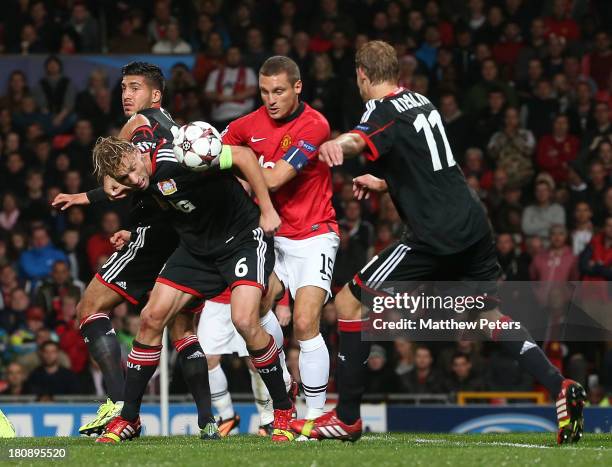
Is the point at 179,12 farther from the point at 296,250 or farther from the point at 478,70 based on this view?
the point at 296,250

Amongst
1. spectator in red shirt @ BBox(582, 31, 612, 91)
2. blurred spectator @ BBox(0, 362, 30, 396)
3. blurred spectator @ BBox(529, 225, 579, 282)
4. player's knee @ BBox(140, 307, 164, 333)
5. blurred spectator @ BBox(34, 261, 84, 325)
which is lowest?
blurred spectator @ BBox(0, 362, 30, 396)

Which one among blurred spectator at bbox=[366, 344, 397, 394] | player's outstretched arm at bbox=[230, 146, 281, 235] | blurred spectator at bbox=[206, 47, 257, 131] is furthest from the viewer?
blurred spectator at bbox=[206, 47, 257, 131]

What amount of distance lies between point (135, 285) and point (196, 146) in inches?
60.6

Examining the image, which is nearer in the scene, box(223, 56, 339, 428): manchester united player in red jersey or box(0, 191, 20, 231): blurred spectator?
box(223, 56, 339, 428): manchester united player in red jersey

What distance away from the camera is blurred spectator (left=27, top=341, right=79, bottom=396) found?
13805 millimetres

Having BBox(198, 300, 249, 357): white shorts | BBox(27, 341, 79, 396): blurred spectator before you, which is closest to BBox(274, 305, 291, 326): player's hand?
BBox(198, 300, 249, 357): white shorts

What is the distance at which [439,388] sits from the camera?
44.2 feet

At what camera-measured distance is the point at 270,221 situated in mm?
7711

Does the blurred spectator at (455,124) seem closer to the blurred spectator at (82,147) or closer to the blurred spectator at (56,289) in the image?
the blurred spectator at (82,147)

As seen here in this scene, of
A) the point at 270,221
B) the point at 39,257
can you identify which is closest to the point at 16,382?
the point at 39,257

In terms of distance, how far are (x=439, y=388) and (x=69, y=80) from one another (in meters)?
7.25

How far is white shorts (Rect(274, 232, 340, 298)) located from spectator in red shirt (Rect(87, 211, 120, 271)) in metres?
6.88

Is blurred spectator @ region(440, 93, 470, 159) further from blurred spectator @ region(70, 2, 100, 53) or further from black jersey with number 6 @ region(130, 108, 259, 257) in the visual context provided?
black jersey with number 6 @ region(130, 108, 259, 257)

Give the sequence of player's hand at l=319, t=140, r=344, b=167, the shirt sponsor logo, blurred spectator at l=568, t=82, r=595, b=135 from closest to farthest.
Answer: player's hand at l=319, t=140, r=344, b=167 < the shirt sponsor logo < blurred spectator at l=568, t=82, r=595, b=135
